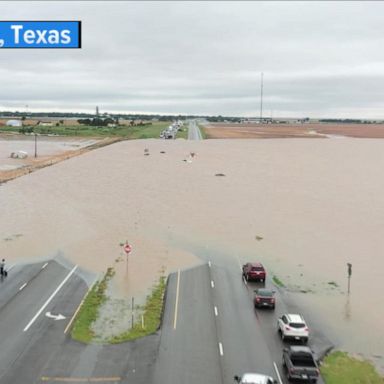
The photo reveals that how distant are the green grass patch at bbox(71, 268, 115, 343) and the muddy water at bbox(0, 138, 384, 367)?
1.12 m

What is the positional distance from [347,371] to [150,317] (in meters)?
9.50

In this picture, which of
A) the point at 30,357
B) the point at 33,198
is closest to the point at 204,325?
the point at 30,357

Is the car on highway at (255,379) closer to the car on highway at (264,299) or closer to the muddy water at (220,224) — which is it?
the muddy water at (220,224)

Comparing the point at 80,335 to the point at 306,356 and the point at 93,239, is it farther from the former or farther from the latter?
the point at 93,239

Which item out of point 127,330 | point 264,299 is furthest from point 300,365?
point 127,330

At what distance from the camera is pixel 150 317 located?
27.0 metres

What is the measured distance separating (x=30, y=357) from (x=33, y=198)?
1759 inches

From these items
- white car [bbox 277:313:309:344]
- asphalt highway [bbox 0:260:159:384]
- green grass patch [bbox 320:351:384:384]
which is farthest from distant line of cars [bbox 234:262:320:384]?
asphalt highway [bbox 0:260:159:384]

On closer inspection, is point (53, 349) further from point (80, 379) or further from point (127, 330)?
point (127, 330)

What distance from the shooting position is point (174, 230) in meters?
49.1

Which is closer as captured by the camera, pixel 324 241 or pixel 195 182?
pixel 324 241

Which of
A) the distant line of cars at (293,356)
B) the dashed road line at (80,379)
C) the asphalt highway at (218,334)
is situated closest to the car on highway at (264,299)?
the distant line of cars at (293,356)

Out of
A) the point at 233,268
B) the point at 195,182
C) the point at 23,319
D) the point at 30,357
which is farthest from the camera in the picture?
the point at 195,182

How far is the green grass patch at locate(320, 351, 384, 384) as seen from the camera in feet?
69.9
